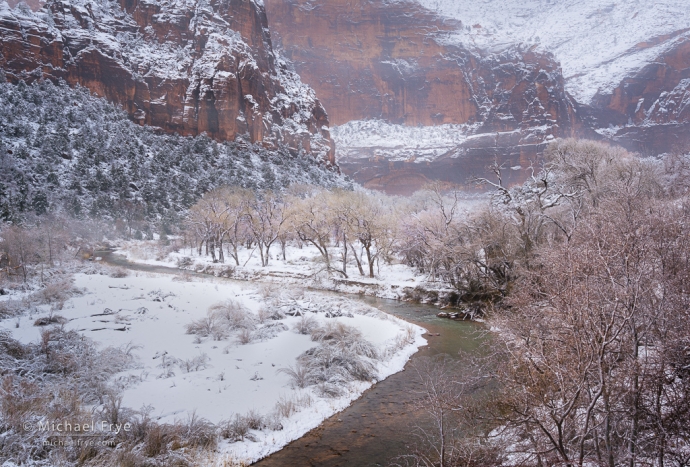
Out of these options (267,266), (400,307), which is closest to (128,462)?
(400,307)

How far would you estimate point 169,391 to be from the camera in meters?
8.80

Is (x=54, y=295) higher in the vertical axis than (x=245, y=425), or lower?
higher

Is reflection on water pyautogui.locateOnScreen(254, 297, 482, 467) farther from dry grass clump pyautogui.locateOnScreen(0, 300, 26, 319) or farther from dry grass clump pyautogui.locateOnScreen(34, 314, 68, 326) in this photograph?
dry grass clump pyautogui.locateOnScreen(0, 300, 26, 319)

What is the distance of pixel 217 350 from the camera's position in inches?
464

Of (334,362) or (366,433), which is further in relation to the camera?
(334,362)

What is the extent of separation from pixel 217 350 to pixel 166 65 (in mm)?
139171

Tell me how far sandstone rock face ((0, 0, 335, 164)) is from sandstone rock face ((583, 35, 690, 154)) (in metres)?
124

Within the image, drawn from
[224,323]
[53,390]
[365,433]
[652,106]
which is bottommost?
[365,433]

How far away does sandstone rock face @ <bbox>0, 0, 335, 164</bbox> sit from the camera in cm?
10306

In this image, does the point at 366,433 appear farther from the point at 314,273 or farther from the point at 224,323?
the point at 314,273

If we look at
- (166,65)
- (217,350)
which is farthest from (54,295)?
(166,65)

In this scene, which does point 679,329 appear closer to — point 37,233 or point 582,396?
point 582,396

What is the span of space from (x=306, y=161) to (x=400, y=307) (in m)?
92.5

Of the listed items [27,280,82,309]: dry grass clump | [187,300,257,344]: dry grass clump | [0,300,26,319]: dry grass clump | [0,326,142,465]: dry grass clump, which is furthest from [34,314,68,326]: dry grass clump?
[187,300,257,344]: dry grass clump
